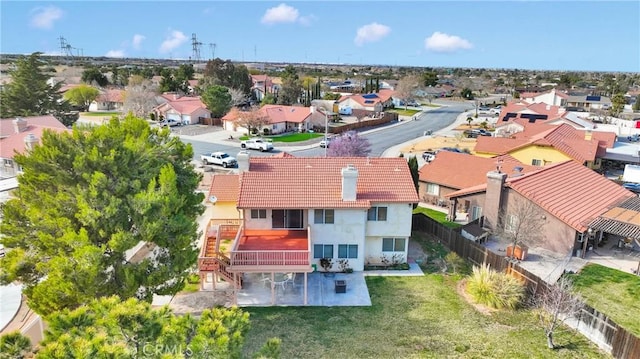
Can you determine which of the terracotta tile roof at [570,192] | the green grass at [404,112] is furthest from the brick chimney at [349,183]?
the green grass at [404,112]

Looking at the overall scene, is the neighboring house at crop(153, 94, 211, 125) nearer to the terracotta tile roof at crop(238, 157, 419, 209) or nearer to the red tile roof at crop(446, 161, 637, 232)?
the terracotta tile roof at crop(238, 157, 419, 209)

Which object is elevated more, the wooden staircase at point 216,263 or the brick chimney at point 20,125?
the brick chimney at point 20,125

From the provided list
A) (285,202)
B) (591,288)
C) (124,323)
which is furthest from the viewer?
(285,202)

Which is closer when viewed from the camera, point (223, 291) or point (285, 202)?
point (223, 291)

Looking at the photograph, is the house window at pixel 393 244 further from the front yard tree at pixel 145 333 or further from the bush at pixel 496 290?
the front yard tree at pixel 145 333

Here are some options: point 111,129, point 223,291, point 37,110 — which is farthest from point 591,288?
point 37,110

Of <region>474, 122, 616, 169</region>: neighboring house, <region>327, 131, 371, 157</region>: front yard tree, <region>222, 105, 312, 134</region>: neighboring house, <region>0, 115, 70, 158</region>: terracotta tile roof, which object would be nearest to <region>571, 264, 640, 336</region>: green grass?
<region>474, 122, 616, 169</region>: neighboring house

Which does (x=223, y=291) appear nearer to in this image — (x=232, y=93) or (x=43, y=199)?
(x=43, y=199)
